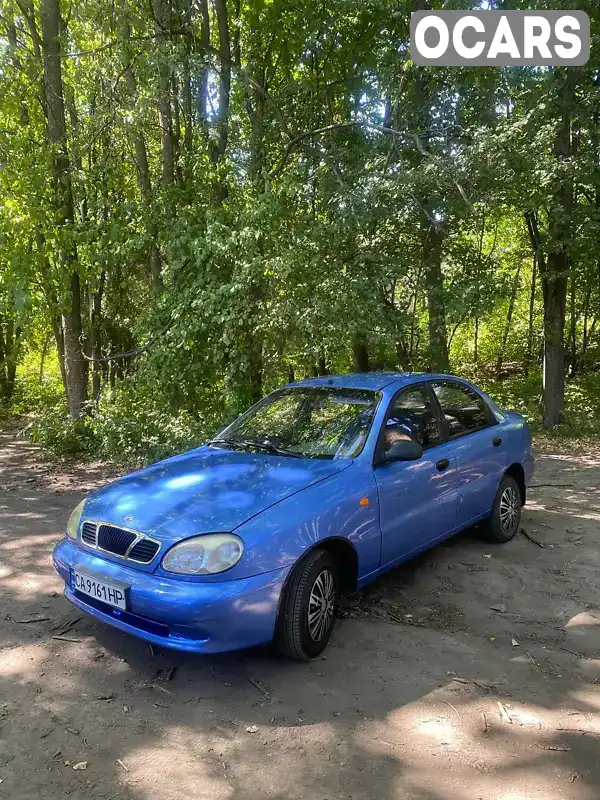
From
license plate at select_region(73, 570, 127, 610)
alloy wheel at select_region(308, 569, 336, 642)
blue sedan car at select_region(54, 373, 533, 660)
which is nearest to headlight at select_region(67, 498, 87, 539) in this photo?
blue sedan car at select_region(54, 373, 533, 660)

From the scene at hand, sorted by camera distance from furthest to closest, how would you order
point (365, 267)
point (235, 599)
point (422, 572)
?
point (365, 267)
point (422, 572)
point (235, 599)

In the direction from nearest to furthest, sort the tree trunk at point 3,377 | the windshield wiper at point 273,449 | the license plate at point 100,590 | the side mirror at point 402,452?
the license plate at point 100,590 < the side mirror at point 402,452 < the windshield wiper at point 273,449 < the tree trunk at point 3,377

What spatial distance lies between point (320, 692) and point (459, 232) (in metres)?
9.16

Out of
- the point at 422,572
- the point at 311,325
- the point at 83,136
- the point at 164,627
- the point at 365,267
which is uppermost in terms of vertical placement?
the point at 83,136

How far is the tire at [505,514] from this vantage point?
5.32m

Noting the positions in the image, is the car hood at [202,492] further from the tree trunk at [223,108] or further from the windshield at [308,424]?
the tree trunk at [223,108]

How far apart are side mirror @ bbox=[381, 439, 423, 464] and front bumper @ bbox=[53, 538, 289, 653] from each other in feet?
3.84

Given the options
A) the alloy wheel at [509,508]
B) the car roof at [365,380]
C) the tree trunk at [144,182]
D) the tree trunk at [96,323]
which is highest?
the tree trunk at [144,182]

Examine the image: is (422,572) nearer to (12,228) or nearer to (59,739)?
(59,739)

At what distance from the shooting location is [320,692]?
3082 millimetres

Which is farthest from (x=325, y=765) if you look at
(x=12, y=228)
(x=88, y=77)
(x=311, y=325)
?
(x=88, y=77)

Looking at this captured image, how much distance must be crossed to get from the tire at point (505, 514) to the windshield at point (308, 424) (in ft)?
5.96

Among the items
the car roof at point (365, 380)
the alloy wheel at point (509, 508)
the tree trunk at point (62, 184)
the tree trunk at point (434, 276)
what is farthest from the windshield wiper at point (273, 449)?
the tree trunk at point (62, 184)

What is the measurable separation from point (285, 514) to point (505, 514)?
9.74 feet
